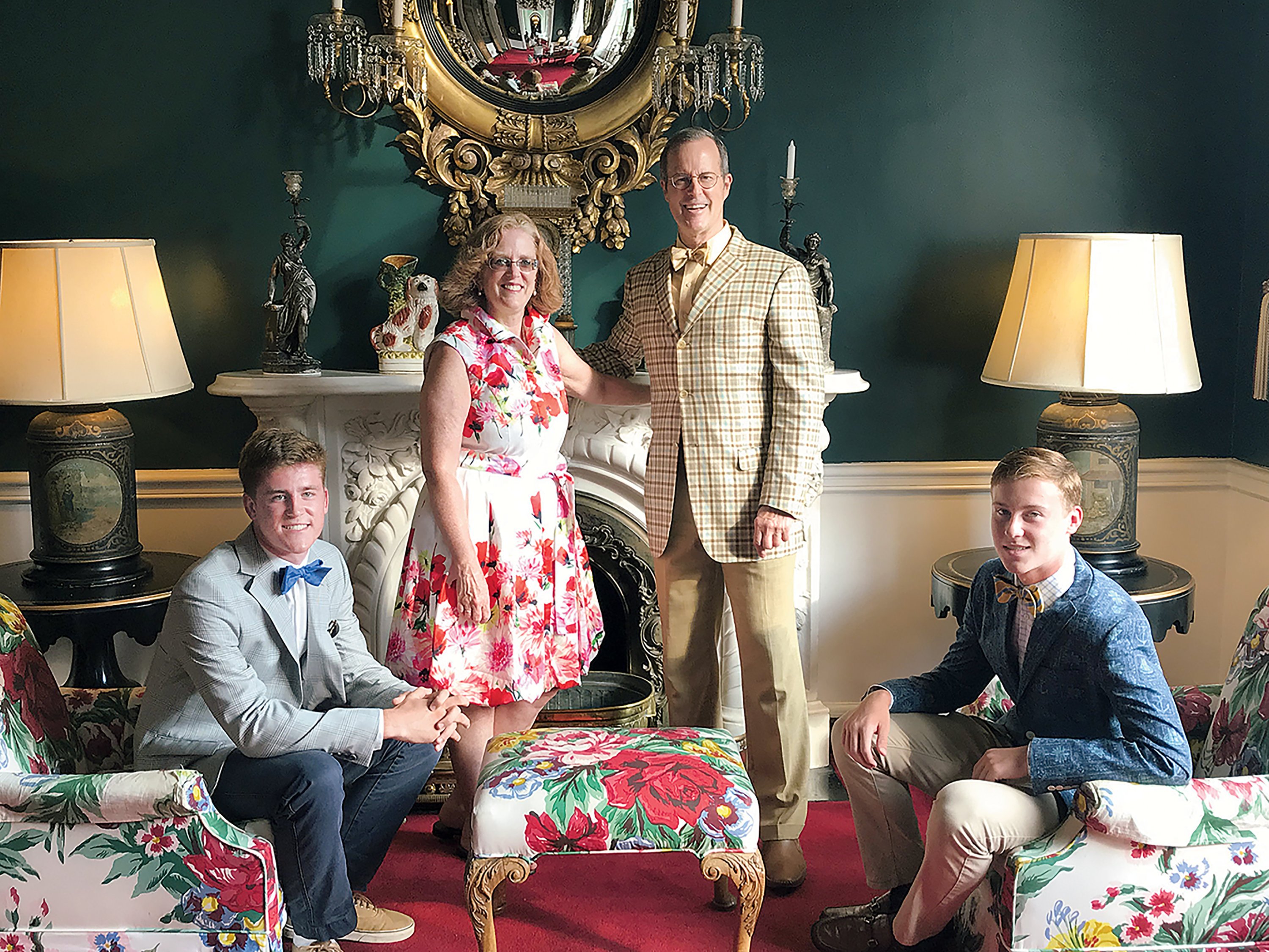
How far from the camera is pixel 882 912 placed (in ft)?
7.45

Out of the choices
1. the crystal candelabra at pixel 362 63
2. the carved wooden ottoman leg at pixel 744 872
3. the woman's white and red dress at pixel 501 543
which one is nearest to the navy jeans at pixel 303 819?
the woman's white and red dress at pixel 501 543

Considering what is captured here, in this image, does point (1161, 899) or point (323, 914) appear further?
point (323, 914)

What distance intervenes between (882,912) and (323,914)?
108 cm

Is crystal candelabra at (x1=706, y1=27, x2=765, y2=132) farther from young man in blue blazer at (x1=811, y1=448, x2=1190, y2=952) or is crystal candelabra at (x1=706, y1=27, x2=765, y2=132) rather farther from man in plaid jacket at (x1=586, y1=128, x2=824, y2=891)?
young man in blue blazer at (x1=811, y1=448, x2=1190, y2=952)

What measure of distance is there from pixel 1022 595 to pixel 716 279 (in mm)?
952

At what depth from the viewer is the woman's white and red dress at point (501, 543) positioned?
2.46 metres

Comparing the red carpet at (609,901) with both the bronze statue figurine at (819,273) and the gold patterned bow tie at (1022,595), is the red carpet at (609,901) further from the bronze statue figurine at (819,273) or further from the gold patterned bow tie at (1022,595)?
the bronze statue figurine at (819,273)

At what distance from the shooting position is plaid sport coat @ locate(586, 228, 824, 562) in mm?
2498

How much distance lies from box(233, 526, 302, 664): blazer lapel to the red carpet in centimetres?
71

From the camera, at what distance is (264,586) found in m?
2.12

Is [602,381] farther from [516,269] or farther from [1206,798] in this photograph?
[1206,798]

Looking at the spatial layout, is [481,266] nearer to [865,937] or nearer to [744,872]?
[744,872]

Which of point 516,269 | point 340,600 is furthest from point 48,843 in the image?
point 516,269

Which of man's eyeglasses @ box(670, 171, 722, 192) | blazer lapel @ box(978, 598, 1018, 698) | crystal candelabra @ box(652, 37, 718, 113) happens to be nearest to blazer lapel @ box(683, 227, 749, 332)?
man's eyeglasses @ box(670, 171, 722, 192)
